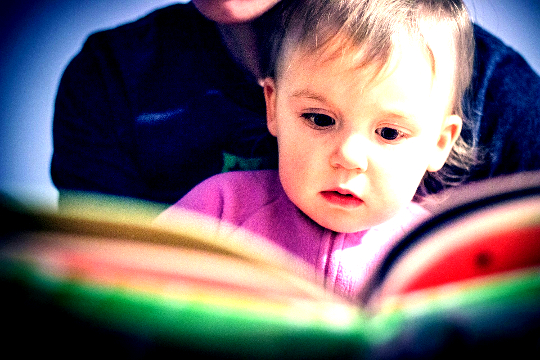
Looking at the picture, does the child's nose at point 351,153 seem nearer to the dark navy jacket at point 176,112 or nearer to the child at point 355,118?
the child at point 355,118

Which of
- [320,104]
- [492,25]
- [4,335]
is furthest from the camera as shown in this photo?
[492,25]

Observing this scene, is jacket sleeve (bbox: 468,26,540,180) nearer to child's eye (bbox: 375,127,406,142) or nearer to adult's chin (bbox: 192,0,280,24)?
child's eye (bbox: 375,127,406,142)

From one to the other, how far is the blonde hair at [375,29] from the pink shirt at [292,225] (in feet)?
0.57

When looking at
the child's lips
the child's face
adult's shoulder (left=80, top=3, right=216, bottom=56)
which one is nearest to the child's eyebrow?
the child's face

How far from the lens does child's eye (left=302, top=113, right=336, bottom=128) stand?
62 cm

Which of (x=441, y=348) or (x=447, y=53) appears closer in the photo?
(x=441, y=348)

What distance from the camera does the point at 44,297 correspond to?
1.40 ft

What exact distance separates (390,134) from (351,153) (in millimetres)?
68

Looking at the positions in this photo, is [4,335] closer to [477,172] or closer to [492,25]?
[477,172]

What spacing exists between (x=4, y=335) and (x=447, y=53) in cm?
57

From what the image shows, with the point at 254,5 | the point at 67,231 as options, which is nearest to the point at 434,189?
the point at 254,5

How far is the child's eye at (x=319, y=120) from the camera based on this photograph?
620 mm

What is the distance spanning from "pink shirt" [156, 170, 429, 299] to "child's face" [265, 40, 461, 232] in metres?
0.04

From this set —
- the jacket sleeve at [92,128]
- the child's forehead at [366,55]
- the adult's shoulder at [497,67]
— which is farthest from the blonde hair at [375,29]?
the jacket sleeve at [92,128]
